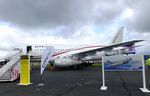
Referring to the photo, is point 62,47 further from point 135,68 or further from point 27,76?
point 135,68

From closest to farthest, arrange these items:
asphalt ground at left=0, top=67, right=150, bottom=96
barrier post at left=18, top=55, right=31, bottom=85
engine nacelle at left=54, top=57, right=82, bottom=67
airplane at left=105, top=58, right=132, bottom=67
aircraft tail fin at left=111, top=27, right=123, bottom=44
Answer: asphalt ground at left=0, top=67, right=150, bottom=96
airplane at left=105, top=58, right=132, bottom=67
barrier post at left=18, top=55, right=31, bottom=85
engine nacelle at left=54, top=57, right=82, bottom=67
aircraft tail fin at left=111, top=27, right=123, bottom=44

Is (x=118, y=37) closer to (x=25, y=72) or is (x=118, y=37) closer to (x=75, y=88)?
(x=25, y=72)

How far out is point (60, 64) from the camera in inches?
973

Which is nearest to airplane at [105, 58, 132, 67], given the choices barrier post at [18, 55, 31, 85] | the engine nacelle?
barrier post at [18, 55, 31, 85]

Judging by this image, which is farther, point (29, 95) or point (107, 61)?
point (107, 61)

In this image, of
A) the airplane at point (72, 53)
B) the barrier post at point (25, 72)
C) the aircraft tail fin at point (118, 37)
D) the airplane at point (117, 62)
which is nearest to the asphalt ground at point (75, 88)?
the barrier post at point (25, 72)

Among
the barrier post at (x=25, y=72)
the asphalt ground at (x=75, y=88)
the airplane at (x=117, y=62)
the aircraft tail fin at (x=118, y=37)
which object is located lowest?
the asphalt ground at (x=75, y=88)

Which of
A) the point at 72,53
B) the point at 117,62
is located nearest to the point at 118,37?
the point at 72,53

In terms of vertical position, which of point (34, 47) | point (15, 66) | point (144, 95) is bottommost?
point (144, 95)

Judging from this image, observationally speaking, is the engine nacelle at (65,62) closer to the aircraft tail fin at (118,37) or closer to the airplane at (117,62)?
the airplane at (117,62)

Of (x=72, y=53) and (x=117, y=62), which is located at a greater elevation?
(x=72, y=53)

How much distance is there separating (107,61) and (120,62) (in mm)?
781

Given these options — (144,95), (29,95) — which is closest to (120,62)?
(144,95)

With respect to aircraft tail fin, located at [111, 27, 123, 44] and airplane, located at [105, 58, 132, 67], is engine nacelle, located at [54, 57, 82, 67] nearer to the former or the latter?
airplane, located at [105, 58, 132, 67]
